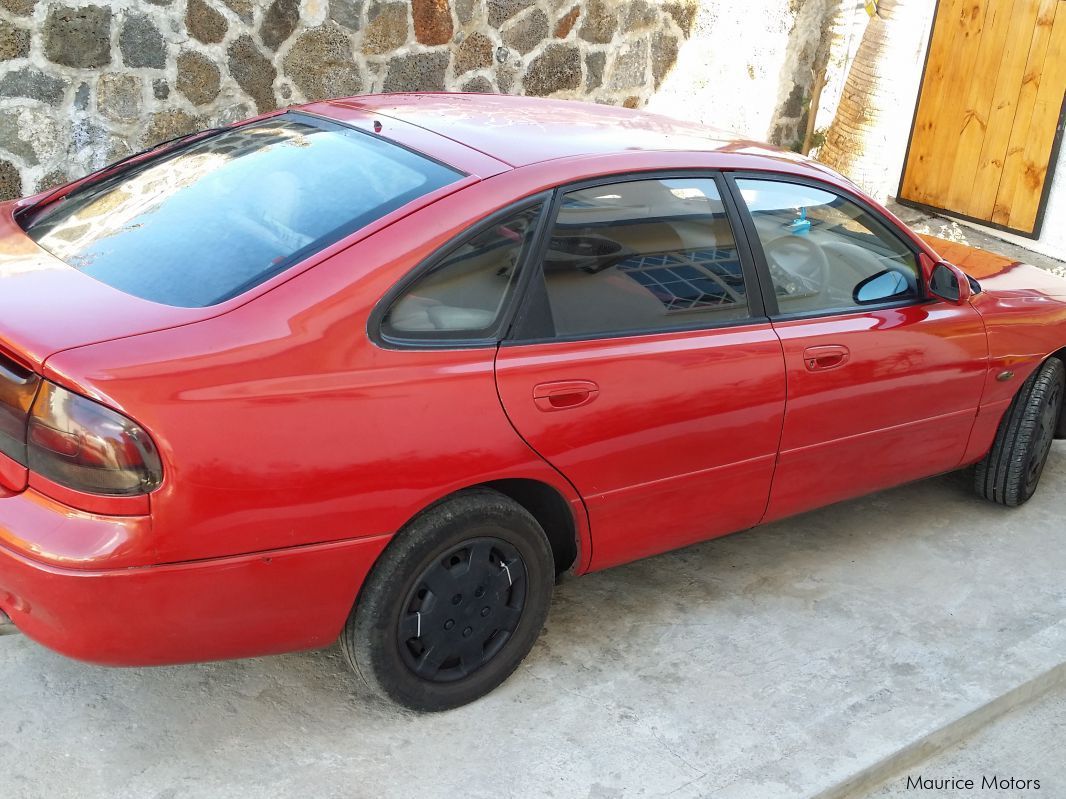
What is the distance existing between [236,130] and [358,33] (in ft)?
10.7

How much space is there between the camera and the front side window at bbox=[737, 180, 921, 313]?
3.87 meters

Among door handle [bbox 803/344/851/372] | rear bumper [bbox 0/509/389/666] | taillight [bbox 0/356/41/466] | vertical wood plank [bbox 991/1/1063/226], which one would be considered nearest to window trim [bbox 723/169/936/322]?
door handle [bbox 803/344/851/372]

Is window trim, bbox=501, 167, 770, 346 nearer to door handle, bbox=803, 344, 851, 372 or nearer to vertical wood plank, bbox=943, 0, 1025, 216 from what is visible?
door handle, bbox=803, 344, 851, 372

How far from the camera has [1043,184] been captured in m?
8.46

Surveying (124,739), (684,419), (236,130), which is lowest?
(124,739)

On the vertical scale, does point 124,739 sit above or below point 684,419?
below

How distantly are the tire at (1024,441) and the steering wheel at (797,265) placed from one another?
1.25m

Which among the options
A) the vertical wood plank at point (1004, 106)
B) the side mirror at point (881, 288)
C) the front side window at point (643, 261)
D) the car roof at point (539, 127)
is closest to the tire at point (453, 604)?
the front side window at point (643, 261)

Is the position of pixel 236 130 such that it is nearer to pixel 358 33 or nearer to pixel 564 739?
pixel 564 739

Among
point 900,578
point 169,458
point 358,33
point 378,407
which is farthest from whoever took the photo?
point 358,33

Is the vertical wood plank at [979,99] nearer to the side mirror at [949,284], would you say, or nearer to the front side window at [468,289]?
the side mirror at [949,284]

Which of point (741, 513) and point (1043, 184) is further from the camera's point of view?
point (1043, 184)

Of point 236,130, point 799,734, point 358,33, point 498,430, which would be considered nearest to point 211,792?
point 498,430

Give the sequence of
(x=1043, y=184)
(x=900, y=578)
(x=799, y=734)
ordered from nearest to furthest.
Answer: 1. (x=799, y=734)
2. (x=900, y=578)
3. (x=1043, y=184)
